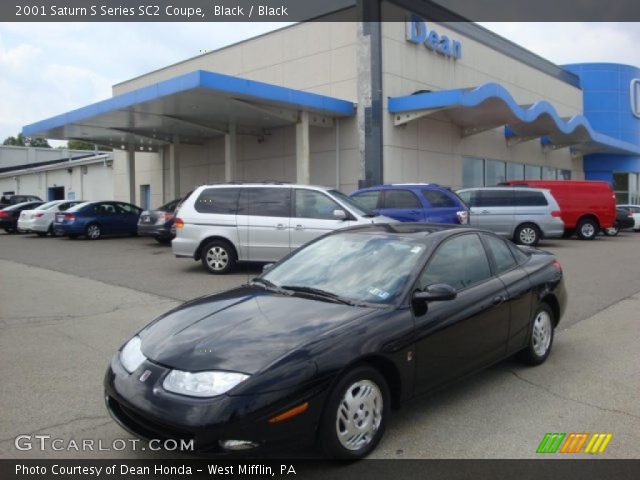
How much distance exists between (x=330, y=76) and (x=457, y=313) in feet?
61.0

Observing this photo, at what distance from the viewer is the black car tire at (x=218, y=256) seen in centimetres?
1100

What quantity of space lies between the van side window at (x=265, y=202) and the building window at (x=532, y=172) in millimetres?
22860

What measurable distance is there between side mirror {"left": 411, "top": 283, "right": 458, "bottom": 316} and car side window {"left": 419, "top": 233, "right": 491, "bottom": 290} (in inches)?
6.5

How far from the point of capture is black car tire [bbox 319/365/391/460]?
326 cm

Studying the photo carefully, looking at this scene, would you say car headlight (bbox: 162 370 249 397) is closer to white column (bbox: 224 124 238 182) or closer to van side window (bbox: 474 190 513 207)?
van side window (bbox: 474 190 513 207)

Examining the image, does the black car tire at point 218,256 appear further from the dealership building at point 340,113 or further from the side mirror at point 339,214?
the dealership building at point 340,113

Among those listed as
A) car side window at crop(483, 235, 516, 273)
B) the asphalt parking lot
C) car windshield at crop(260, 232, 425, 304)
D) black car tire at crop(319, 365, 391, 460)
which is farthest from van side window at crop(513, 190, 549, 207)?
black car tire at crop(319, 365, 391, 460)

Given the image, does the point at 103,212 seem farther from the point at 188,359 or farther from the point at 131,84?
the point at 188,359

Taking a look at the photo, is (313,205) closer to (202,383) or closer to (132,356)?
(132,356)

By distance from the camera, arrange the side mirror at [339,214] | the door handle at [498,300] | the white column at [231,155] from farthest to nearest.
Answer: the white column at [231,155] < the side mirror at [339,214] < the door handle at [498,300]

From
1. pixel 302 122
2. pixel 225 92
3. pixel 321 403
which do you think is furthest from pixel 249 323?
pixel 302 122

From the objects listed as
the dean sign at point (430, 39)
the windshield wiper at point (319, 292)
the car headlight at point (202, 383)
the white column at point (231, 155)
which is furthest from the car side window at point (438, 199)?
the dean sign at point (430, 39)

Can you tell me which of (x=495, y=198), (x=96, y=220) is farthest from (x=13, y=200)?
(x=495, y=198)

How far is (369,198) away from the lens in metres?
13.8
